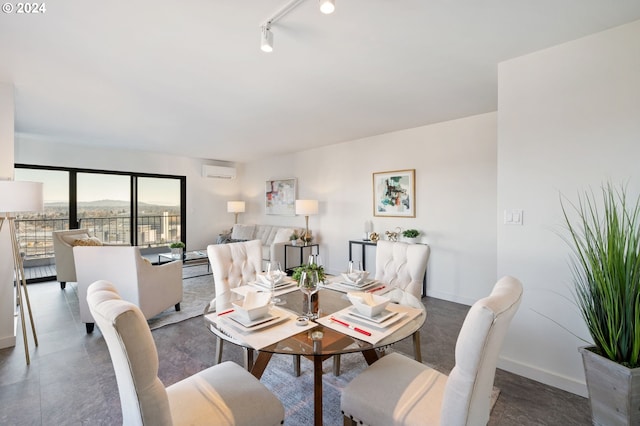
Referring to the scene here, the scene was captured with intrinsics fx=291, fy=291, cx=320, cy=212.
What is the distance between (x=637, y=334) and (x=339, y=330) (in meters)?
1.57

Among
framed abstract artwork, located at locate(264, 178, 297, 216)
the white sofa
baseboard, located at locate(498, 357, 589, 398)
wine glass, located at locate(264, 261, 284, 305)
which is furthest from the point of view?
framed abstract artwork, located at locate(264, 178, 297, 216)

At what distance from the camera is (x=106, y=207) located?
19.0 feet

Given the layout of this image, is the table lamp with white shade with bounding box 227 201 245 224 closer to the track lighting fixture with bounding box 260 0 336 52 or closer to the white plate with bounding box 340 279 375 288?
the white plate with bounding box 340 279 375 288

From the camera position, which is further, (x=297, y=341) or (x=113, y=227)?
(x=113, y=227)

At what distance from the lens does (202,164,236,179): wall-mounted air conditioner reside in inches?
271

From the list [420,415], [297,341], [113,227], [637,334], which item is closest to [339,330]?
[297,341]

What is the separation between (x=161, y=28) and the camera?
6.18 ft

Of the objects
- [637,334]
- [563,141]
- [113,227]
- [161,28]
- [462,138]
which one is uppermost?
[161,28]

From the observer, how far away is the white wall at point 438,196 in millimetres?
3668

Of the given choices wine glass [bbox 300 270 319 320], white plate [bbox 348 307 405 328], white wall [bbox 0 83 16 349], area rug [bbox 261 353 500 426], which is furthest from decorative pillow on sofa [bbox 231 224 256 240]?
white plate [bbox 348 307 405 328]

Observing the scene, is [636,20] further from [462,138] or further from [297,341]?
[297,341]

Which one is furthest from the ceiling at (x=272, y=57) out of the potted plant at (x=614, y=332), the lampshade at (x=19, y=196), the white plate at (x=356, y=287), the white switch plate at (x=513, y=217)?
the white plate at (x=356, y=287)

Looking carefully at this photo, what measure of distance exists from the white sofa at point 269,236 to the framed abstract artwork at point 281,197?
382mm

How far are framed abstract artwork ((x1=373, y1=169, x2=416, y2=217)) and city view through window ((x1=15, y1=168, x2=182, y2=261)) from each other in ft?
15.3
